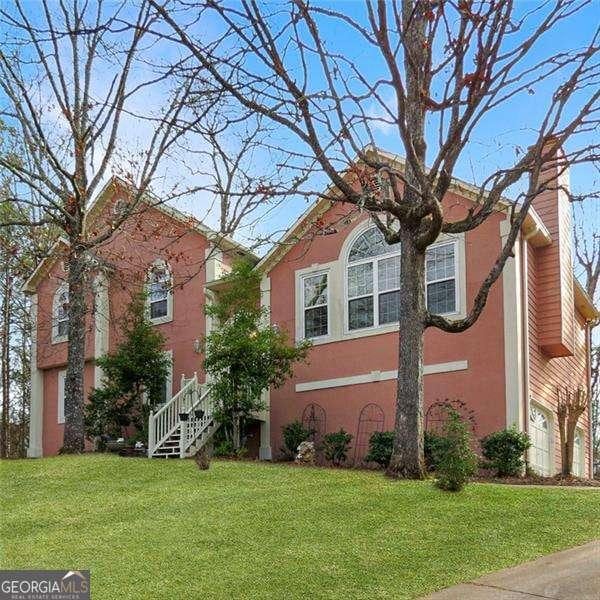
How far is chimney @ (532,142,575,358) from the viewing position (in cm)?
1391

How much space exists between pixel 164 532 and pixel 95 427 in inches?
375

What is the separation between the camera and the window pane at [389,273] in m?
14.4

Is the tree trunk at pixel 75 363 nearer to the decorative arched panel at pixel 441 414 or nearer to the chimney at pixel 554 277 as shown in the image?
the decorative arched panel at pixel 441 414

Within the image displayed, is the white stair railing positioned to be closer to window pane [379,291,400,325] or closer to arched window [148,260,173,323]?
arched window [148,260,173,323]

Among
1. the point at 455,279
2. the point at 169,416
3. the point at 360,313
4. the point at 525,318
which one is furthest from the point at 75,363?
the point at 525,318

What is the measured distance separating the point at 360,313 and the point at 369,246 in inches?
51.5

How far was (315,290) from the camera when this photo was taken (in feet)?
51.4

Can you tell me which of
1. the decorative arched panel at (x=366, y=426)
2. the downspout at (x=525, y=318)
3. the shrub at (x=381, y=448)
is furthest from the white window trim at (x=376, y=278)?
the shrub at (x=381, y=448)

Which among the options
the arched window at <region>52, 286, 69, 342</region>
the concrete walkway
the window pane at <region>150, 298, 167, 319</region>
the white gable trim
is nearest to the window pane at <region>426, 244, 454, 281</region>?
the white gable trim

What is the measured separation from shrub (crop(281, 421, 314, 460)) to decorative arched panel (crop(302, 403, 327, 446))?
26 centimetres

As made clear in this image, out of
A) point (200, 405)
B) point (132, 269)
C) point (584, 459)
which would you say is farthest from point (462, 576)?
point (132, 269)

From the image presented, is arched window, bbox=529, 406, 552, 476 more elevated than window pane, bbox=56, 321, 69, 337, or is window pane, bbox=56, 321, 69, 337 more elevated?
window pane, bbox=56, 321, 69, 337

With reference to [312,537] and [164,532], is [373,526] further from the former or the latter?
[164,532]

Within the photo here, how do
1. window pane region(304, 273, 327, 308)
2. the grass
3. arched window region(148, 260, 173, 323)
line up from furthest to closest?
arched window region(148, 260, 173, 323)
window pane region(304, 273, 327, 308)
the grass
